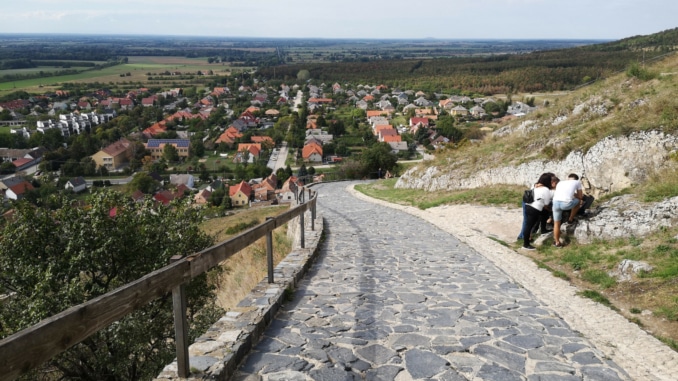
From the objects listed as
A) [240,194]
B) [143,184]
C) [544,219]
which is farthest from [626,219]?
[143,184]

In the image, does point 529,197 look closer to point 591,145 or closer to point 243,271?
point 591,145

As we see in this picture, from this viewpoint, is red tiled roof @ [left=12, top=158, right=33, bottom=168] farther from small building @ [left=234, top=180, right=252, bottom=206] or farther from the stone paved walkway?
the stone paved walkway

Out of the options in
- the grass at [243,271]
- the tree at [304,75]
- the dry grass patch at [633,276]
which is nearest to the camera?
the dry grass patch at [633,276]

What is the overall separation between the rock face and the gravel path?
1.51m

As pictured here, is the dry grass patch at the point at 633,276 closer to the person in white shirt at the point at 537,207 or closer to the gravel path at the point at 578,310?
the gravel path at the point at 578,310

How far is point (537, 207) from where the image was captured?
9.05 m

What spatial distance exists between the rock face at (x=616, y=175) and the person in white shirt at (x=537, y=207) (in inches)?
27.7

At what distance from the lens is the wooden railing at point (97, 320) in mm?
2113

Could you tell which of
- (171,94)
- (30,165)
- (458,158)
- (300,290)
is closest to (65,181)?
(30,165)

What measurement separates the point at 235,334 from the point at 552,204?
675 cm

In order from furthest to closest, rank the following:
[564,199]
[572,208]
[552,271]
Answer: [572,208] < [564,199] < [552,271]

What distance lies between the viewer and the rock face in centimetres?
781

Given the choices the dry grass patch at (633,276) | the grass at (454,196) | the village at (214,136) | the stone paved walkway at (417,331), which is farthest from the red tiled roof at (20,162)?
the dry grass patch at (633,276)

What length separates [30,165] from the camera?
7562 cm
